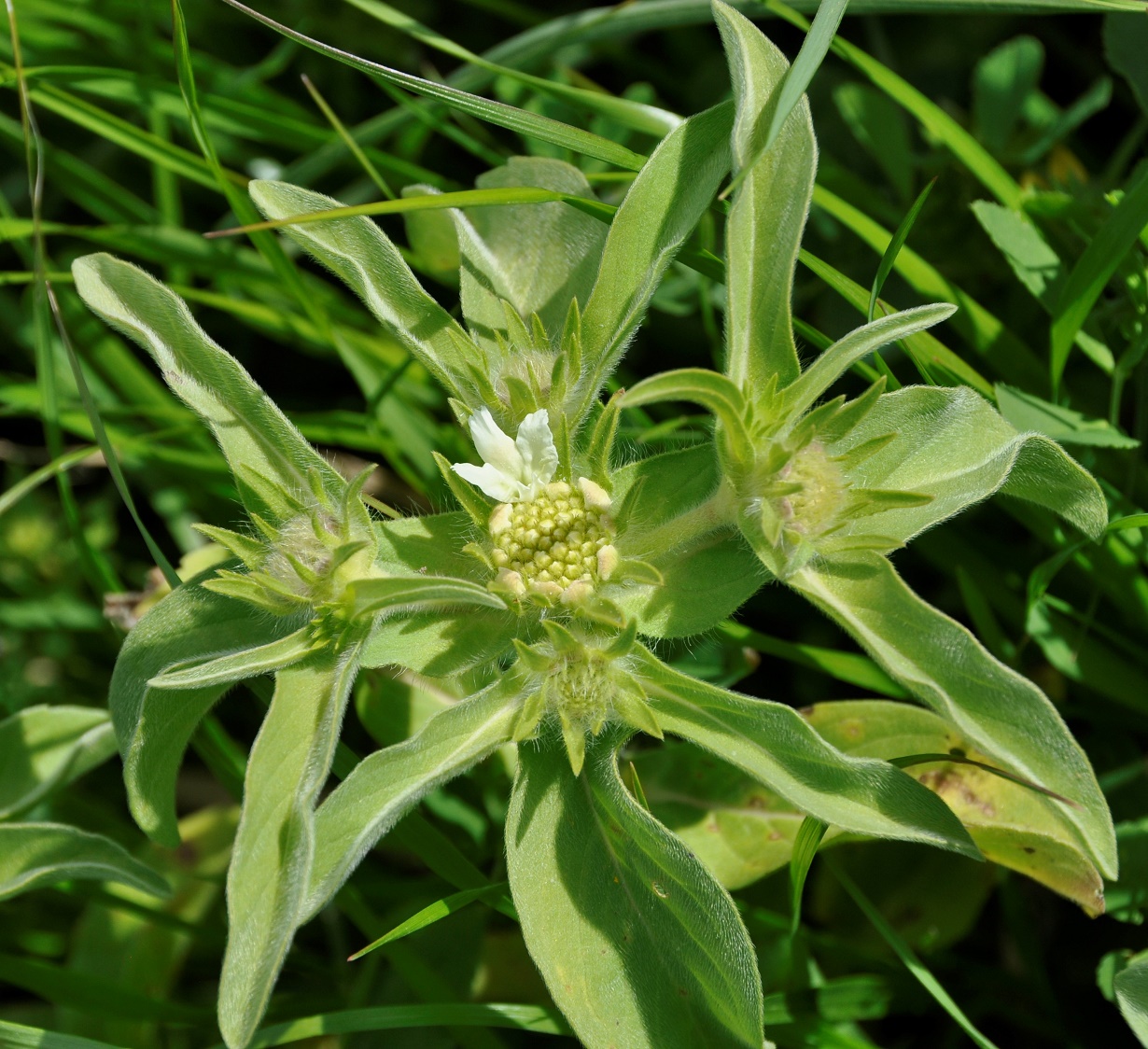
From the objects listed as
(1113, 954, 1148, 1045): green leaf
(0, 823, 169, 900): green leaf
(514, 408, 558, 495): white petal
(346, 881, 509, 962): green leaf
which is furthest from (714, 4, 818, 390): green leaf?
(0, 823, 169, 900): green leaf

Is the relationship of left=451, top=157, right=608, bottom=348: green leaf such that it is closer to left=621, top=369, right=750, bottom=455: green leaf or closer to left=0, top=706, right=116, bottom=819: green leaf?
left=621, top=369, right=750, bottom=455: green leaf

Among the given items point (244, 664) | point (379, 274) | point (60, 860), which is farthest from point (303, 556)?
point (60, 860)

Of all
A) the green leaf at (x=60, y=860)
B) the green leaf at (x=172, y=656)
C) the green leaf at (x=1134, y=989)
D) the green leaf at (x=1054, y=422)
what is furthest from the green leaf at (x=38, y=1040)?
the green leaf at (x=1054, y=422)

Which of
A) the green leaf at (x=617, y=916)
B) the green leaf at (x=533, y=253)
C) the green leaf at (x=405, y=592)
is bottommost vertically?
the green leaf at (x=617, y=916)

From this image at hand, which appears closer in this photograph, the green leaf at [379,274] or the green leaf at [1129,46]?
the green leaf at [379,274]

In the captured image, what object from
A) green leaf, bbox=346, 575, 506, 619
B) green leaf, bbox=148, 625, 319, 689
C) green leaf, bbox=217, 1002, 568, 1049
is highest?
green leaf, bbox=346, 575, 506, 619

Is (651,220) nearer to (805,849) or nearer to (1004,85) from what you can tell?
(805,849)

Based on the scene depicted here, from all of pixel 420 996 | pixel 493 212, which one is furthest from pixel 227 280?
pixel 420 996

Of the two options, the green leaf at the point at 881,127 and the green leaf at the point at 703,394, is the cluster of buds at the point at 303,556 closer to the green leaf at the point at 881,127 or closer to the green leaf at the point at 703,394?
the green leaf at the point at 703,394
